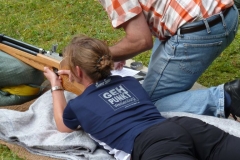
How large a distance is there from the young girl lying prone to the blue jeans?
0.35 meters

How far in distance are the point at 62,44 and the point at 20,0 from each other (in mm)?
1645

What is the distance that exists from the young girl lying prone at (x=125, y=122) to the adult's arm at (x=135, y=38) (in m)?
0.21

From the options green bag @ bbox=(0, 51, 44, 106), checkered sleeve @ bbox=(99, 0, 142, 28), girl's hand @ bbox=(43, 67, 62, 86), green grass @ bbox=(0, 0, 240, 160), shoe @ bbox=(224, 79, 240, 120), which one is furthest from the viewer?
green grass @ bbox=(0, 0, 240, 160)

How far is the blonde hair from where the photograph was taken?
2.86m

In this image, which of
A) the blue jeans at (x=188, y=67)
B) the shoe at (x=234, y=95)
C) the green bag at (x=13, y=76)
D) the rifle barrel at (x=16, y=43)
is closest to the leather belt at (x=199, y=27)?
the blue jeans at (x=188, y=67)

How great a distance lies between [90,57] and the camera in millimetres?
2852

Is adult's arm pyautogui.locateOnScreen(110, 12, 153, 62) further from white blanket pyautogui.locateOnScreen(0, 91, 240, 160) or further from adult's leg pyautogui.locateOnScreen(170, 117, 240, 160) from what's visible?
adult's leg pyautogui.locateOnScreen(170, 117, 240, 160)

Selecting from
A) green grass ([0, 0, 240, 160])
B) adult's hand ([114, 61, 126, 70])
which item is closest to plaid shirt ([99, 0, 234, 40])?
adult's hand ([114, 61, 126, 70])

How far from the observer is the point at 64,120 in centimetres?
305

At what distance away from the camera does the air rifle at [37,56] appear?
11.2ft

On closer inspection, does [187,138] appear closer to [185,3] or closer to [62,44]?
[185,3]

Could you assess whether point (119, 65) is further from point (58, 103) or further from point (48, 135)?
point (48, 135)

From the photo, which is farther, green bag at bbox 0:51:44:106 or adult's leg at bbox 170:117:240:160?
green bag at bbox 0:51:44:106

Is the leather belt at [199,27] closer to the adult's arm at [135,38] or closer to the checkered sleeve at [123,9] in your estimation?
the adult's arm at [135,38]
